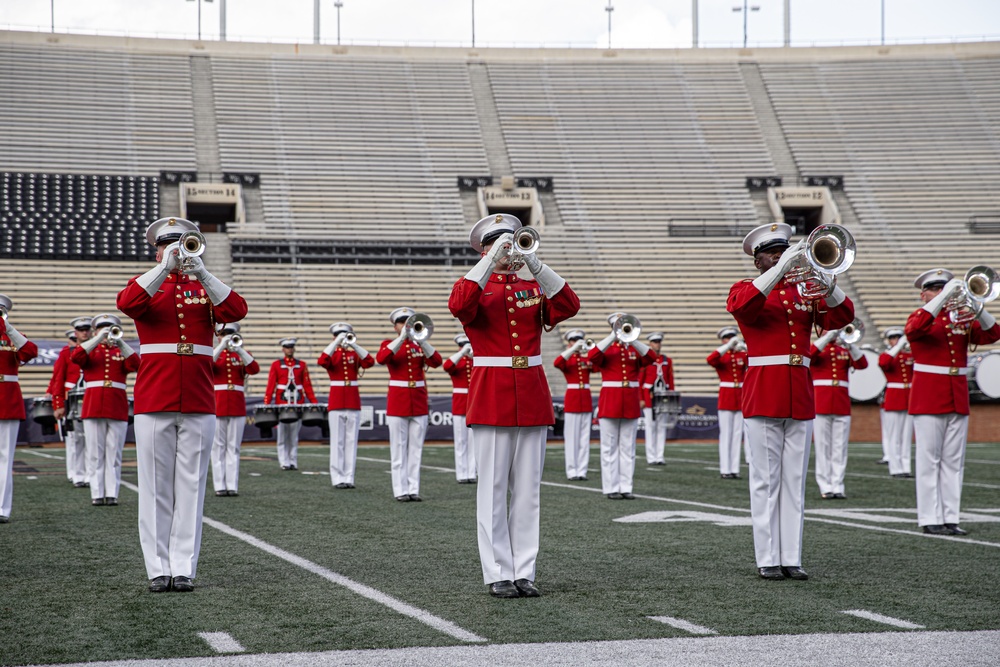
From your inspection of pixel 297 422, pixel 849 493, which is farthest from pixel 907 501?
pixel 297 422

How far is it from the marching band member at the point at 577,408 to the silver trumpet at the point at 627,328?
1.87 metres

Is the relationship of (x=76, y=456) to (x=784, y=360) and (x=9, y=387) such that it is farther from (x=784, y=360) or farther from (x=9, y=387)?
(x=784, y=360)

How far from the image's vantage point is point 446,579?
581 centimetres

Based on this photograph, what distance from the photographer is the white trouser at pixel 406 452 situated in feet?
34.5

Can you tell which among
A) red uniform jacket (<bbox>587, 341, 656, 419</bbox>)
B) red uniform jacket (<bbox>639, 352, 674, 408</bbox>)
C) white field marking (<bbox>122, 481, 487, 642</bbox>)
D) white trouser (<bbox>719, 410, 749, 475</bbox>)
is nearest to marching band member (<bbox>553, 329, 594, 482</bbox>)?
red uniform jacket (<bbox>587, 341, 656, 419</bbox>)

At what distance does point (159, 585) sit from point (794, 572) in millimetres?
3017

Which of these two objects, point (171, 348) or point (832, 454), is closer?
point (171, 348)

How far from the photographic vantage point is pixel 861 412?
23094mm

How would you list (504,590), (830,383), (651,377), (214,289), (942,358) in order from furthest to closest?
(651,377), (830,383), (942,358), (214,289), (504,590)

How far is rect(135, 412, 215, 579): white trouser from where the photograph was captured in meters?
5.57

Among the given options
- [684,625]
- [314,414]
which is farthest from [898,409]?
[684,625]

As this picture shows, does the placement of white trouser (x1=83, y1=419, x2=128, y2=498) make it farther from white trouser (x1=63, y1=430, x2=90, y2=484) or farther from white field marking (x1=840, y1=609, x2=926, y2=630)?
white field marking (x1=840, y1=609, x2=926, y2=630)

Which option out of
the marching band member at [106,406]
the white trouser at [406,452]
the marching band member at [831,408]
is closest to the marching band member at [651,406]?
the marching band member at [831,408]

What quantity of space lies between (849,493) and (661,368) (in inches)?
231
